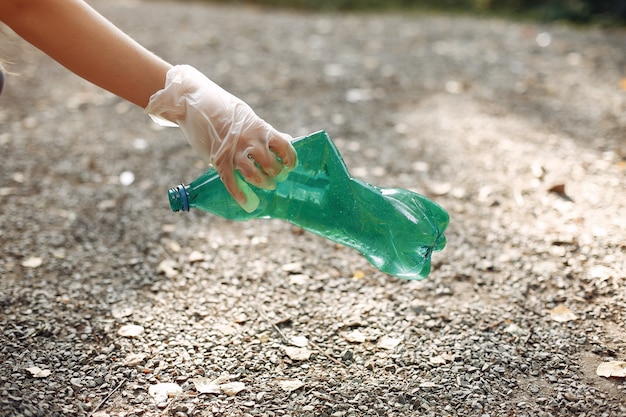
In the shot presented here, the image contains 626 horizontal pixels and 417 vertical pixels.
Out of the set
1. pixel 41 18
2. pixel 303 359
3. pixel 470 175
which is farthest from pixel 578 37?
pixel 41 18

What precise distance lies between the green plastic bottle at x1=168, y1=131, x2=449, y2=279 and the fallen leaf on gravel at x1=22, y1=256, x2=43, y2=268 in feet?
3.48

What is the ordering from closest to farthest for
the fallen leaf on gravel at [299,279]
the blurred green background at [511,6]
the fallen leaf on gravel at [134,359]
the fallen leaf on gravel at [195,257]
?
the fallen leaf on gravel at [134,359] < the fallen leaf on gravel at [299,279] < the fallen leaf on gravel at [195,257] < the blurred green background at [511,6]

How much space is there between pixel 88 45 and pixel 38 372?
1.07 meters

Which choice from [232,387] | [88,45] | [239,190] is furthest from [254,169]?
[232,387]

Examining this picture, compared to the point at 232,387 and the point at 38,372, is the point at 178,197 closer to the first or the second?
the point at 232,387

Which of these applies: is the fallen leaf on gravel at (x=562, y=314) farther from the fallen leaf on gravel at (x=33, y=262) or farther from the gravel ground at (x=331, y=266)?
the fallen leaf on gravel at (x=33, y=262)

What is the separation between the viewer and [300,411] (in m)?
1.95

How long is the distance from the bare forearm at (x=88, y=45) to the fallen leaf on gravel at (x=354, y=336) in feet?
3.57

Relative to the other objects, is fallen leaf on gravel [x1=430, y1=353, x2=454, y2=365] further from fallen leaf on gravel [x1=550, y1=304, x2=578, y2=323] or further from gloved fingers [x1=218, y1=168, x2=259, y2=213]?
gloved fingers [x1=218, y1=168, x2=259, y2=213]

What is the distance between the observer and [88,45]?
1867 millimetres

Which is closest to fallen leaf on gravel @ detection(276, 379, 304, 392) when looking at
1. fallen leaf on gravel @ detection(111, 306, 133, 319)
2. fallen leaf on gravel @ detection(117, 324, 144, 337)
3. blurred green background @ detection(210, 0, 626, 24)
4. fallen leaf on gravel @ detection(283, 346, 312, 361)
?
fallen leaf on gravel @ detection(283, 346, 312, 361)

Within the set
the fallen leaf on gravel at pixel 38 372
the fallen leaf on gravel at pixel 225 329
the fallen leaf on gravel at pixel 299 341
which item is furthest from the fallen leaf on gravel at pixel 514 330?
the fallen leaf on gravel at pixel 38 372

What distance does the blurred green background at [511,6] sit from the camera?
21.2 feet

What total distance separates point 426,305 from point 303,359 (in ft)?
1.87
